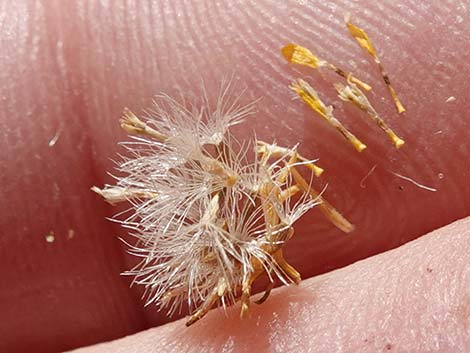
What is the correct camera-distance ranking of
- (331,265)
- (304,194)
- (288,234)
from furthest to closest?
1. (331,265)
2. (304,194)
3. (288,234)

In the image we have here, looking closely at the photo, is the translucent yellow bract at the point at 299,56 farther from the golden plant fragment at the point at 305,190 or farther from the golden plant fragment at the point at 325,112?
the golden plant fragment at the point at 305,190

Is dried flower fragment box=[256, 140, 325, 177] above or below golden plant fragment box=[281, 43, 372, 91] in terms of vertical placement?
below

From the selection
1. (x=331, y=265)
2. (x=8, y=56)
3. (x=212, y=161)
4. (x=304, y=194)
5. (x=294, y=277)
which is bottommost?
(x=331, y=265)

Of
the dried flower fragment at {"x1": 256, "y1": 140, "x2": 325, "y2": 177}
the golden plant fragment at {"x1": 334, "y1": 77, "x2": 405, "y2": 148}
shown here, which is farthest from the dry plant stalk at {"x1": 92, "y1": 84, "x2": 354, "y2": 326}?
the golden plant fragment at {"x1": 334, "y1": 77, "x2": 405, "y2": 148}

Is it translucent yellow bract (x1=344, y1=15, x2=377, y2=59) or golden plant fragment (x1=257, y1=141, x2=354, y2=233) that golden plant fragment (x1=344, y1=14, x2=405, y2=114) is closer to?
translucent yellow bract (x1=344, y1=15, x2=377, y2=59)

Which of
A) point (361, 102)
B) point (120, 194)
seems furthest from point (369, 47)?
point (120, 194)

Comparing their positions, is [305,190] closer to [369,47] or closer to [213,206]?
[213,206]

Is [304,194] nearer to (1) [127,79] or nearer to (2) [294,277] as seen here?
(2) [294,277]

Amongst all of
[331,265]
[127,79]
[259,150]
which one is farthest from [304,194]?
[127,79]
